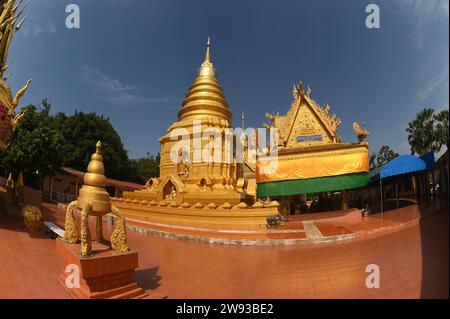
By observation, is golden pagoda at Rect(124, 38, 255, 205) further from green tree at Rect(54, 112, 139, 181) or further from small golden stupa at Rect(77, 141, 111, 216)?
green tree at Rect(54, 112, 139, 181)

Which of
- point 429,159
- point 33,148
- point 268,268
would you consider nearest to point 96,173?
point 268,268

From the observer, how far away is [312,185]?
11.5 metres

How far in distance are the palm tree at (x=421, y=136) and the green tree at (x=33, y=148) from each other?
18.7 meters

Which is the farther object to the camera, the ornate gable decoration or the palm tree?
the ornate gable decoration

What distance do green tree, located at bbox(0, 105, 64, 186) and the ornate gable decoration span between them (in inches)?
571

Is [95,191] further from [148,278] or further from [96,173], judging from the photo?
[148,278]

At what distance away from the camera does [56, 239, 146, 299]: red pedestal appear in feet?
9.40

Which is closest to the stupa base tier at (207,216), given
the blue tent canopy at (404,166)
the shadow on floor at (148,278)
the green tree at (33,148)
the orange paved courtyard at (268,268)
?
the orange paved courtyard at (268,268)

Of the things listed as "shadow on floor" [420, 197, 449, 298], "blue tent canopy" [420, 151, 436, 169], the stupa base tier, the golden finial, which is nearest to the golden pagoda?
the stupa base tier

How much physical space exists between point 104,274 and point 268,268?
2825 millimetres

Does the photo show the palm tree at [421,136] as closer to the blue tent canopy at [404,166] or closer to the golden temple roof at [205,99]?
the blue tent canopy at [404,166]
